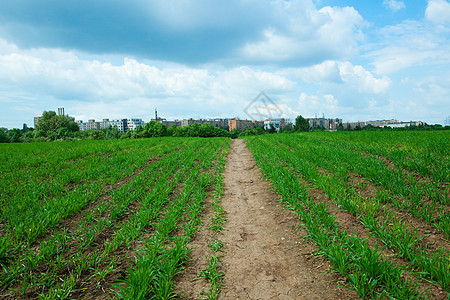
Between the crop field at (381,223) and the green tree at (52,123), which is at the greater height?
the green tree at (52,123)

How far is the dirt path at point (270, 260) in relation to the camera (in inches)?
134

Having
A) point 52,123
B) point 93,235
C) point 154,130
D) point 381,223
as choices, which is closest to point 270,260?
point 381,223

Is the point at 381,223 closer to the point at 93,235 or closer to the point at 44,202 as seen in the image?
the point at 93,235

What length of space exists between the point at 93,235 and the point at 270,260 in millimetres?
3649

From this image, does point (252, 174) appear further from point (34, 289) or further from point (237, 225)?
point (34, 289)

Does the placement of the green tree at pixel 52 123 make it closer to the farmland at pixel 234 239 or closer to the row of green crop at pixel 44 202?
the row of green crop at pixel 44 202

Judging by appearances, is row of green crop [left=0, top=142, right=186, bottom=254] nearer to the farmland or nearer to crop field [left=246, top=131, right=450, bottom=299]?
the farmland

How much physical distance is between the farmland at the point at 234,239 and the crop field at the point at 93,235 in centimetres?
2

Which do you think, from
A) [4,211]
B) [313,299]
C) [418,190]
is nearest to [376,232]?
[313,299]

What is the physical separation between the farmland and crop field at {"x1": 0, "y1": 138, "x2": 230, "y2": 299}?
Result: 2 cm

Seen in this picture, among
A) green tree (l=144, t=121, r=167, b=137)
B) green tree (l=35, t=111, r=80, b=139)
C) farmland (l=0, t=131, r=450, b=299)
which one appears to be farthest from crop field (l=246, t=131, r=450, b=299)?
green tree (l=35, t=111, r=80, b=139)

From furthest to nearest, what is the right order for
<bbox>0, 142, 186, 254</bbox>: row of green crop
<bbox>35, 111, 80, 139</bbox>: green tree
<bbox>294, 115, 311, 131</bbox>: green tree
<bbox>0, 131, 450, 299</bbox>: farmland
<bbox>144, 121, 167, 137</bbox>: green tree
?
<bbox>294, 115, 311, 131</bbox>: green tree < <bbox>35, 111, 80, 139</bbox>: green tree < <bbox>144, 121, 167, 137</bbox>: green tree < <bbox>0, 142, 186, 254</bbox>: row of green crop < <bbox>0, 131, 450, 299</bbox>: farmland

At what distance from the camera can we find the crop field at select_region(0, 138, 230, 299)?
3.46 meters

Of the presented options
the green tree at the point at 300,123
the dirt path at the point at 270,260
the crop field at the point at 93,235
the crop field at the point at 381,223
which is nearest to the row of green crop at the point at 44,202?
the crop field at the point at 93,235
